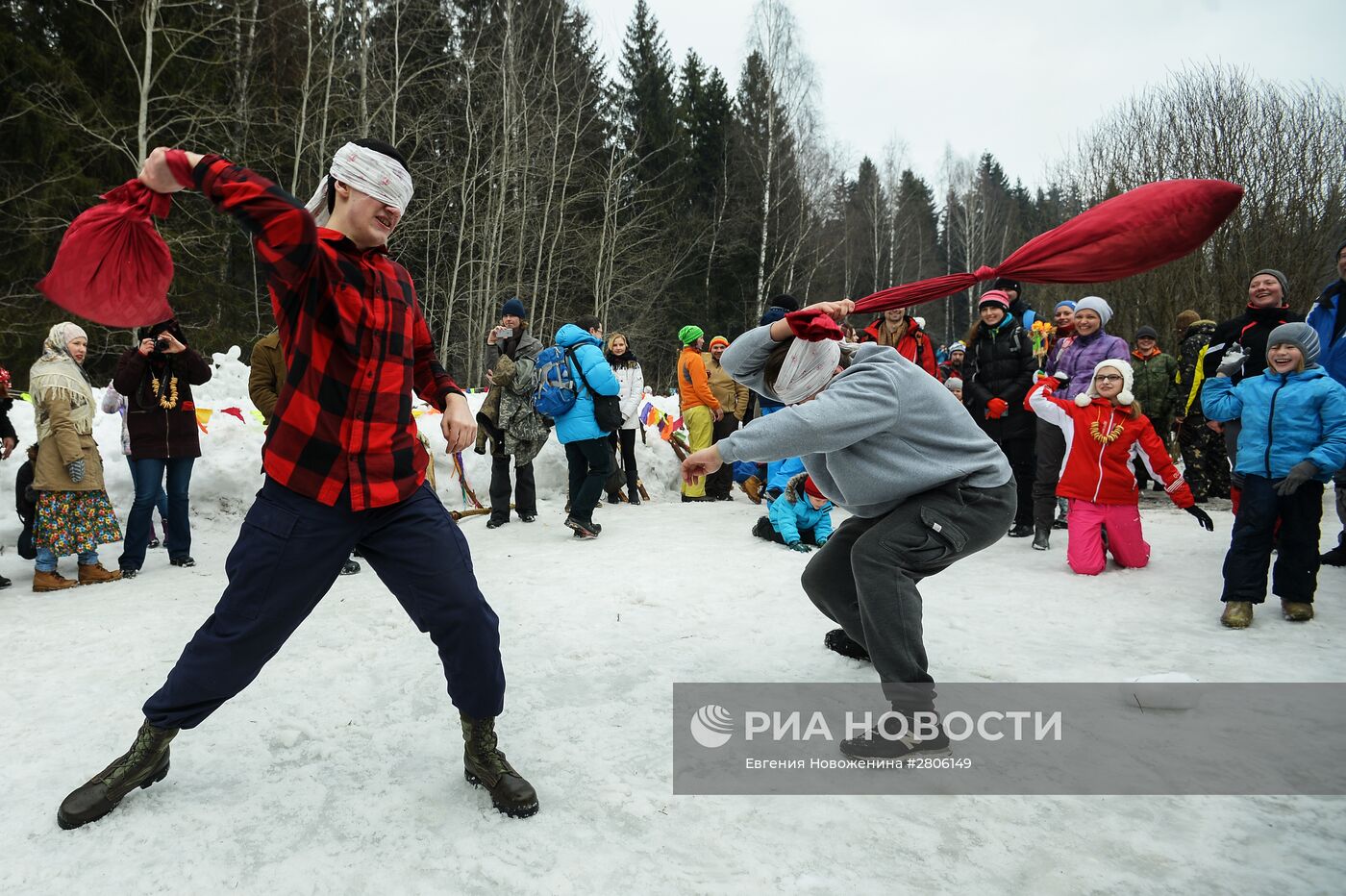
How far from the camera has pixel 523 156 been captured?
21.0 meters

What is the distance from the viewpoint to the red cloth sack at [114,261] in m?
2.32

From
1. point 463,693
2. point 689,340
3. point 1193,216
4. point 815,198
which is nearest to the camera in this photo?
point 463,693

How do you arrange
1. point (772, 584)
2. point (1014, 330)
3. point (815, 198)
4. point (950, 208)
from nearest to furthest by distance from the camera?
point (772, 584) < point (1014, 330) < point (815, 198) < point (950, 208)

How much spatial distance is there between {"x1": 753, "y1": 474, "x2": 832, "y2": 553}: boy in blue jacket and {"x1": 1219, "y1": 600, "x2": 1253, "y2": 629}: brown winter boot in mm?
2844

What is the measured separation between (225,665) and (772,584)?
11.8ft

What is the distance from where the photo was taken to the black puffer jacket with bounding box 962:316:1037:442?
22.8 ft

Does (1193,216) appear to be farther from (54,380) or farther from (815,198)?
(815,198)

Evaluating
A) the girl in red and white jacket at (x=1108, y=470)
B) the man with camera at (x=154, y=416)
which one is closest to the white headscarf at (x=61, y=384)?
the man with camera at (x=154, y=416)

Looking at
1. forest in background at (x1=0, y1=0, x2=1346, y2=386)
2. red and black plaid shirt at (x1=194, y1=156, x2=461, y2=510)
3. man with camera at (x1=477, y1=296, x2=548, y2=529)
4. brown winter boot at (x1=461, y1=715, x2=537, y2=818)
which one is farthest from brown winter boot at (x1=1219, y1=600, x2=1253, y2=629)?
forest in background at (x1=0, y1=0, x2=1346, y2=386)

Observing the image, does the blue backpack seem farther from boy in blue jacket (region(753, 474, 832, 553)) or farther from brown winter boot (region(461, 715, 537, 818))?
brown winter boot (region(461, 715, 537, 818))

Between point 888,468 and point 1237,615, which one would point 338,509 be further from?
point 1237,615

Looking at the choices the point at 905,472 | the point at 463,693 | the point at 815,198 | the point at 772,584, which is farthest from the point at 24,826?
the point at 815,198

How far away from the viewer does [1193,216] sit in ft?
10.8

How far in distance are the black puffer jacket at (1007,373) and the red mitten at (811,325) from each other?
4.46 metres
